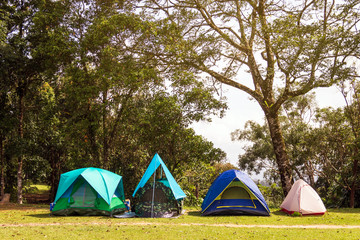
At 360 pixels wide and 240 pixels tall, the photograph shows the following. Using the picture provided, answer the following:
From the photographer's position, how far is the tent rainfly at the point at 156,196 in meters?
11.5

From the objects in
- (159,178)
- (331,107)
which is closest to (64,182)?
(159,178)

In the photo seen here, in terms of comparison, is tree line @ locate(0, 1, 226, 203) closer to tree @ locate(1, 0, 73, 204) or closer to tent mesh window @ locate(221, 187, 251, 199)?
tree @ locate(1, 0, 73, 204)

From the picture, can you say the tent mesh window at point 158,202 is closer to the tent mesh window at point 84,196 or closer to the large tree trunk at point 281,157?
the tent mesh window at point 84,196

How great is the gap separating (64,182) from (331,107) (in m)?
18.0

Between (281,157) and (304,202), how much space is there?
449cm

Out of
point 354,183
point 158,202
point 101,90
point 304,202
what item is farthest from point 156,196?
point 354,183

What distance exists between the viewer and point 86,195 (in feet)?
38.5

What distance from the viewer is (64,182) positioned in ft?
38.5

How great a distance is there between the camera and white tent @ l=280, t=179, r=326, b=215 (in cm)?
1162

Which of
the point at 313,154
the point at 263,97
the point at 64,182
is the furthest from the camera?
the point at 313,154

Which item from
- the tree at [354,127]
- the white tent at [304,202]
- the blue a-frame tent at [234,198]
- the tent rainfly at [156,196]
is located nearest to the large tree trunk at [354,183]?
the tree at [354,127]

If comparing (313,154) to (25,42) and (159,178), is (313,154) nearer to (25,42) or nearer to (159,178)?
(159,178)

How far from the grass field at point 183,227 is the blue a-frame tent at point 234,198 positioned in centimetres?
49

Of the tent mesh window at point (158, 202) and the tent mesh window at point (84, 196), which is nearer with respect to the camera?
the tent mesh window at point (158, 202)
